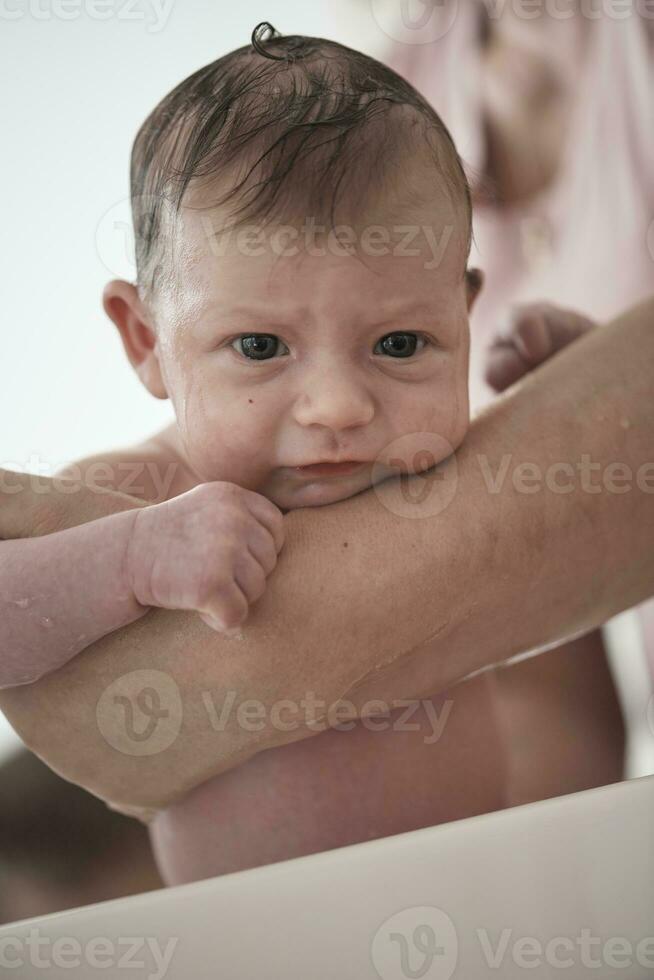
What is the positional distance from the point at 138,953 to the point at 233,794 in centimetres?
12

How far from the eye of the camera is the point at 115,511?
0.49m

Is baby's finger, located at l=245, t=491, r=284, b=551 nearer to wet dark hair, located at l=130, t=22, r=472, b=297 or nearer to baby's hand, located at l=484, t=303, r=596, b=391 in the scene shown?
wet dark hair, located at l=130, t=22, r=472, b=297

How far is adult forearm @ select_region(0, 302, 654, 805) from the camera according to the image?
0.47 m

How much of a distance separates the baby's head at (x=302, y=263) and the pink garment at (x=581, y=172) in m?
0.40

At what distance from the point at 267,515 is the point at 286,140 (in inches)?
7.7

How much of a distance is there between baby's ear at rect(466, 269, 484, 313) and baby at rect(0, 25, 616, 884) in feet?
0.12

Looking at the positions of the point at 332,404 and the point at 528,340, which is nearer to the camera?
the point at 332,404

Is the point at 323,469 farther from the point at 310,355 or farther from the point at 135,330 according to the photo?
the point at 135,330

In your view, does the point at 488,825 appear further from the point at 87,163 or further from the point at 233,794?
the point at 87,163

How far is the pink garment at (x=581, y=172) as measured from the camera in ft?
3.07

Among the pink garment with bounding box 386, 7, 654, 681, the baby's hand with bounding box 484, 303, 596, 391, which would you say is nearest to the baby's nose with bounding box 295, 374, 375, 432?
the baby's hand with bounding box 484, 303, 596, 391

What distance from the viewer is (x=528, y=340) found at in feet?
2.37

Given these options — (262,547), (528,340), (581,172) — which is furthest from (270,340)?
(581,172)

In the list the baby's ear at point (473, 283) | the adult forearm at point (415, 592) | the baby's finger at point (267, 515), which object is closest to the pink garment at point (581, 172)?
the baby's ear at point (473, 283)
